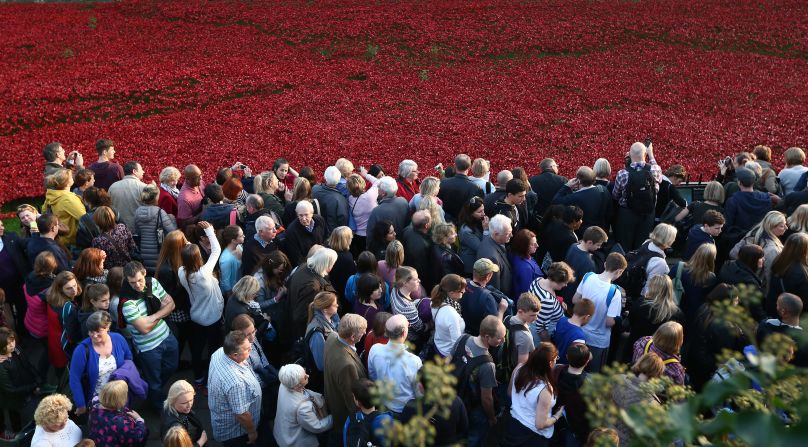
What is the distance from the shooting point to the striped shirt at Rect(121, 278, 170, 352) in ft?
27.7

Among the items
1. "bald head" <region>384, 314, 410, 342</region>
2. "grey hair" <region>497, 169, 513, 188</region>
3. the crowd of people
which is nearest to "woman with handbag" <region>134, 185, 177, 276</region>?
the crowd of people

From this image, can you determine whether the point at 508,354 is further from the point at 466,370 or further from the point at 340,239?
the point at 340,239

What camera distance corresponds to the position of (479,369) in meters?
7.16

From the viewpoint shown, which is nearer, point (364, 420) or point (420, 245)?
point (364, 420)

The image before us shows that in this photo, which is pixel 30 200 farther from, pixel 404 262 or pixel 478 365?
pixel 478 365

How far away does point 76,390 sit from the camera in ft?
25.6

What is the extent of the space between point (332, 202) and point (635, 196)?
14.2 ft

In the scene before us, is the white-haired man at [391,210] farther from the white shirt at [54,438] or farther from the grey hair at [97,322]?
the white shirt at [54,438]

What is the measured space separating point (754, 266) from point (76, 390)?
731 cm

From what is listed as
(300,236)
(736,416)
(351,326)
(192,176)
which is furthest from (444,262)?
(736,416)

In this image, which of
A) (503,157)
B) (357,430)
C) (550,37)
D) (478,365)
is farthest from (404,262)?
(550,37)

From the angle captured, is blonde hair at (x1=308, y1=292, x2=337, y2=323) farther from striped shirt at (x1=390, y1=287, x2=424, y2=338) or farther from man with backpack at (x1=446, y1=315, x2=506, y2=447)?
man with backpack at (x1=446, y1=315, x2=506, y2=447)

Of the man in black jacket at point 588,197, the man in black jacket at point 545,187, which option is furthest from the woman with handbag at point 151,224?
the man in black jacket at point 588,197

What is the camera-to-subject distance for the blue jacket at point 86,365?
25.3ft
